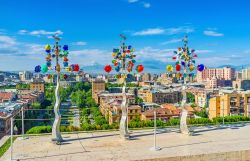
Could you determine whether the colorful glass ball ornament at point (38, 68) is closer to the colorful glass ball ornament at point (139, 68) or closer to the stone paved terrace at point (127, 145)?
the stone paved terrace at point (127, 145)

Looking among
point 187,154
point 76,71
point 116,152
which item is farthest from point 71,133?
point 187,154

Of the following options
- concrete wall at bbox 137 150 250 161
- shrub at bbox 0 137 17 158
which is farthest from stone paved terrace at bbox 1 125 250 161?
shrub at bbox 0 137 17 158

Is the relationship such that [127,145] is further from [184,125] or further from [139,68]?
[139,68]

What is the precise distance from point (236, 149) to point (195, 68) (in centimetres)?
290

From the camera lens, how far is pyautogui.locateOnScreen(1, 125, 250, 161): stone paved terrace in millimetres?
6398

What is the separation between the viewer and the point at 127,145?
734cm

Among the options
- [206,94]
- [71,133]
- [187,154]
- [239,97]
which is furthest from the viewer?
[206,94]

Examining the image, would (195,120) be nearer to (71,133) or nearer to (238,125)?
(238,125)

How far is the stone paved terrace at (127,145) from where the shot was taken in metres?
6.40

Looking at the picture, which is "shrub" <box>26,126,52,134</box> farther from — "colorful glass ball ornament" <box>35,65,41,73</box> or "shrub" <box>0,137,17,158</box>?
"colorful glass ball ornament" <box>35,65,41,73</box>

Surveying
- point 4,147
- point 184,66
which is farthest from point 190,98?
point 4,147

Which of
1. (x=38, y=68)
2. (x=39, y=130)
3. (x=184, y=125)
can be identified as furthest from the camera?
(x=39, y=130)

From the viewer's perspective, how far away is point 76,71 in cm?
812

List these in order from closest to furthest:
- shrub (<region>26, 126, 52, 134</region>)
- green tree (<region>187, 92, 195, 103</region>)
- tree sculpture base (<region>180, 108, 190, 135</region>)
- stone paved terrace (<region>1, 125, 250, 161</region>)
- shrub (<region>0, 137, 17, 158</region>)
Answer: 1. stone paved terrace (<region>1, 125, 250, 161</region>)
2. shrub (<region>0, 137, 17, 158</region>)
3. tree sculpture base (<region>180, 108, 190, 135</region>)
4. shrub (<region>26, 126, 52, 134</region>)
5. green tree (<region>187, 92, 195, 103</region>)
